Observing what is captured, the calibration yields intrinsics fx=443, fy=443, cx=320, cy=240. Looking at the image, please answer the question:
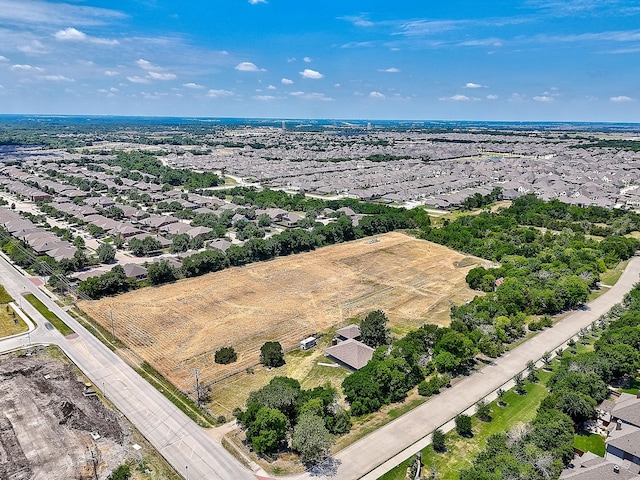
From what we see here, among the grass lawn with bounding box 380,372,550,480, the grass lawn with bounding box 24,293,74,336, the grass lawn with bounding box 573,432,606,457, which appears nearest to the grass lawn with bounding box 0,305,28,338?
the grass lawn with bounding box 24,293,74,336

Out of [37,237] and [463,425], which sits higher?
[37,237]

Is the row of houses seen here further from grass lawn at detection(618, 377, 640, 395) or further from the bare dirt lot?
grass lawn at detection(618, 377, 640, 395)

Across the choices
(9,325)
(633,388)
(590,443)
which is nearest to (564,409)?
(590,443)

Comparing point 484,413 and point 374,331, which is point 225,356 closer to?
point 374,331

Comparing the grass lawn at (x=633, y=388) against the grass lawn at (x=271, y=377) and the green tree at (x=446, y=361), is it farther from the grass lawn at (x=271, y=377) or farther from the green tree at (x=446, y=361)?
the grass lawn at (x=271, y=377)

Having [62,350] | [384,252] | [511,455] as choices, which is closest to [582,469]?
[511,455]

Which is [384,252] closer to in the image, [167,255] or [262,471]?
[167,255]
